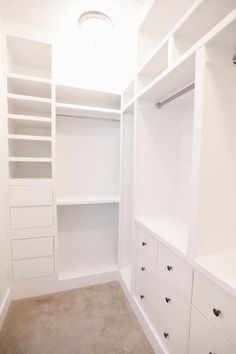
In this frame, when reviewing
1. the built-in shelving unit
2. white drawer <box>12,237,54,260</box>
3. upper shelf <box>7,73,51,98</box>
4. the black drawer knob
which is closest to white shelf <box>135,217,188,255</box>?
the black drawer knob

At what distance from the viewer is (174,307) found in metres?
1.12

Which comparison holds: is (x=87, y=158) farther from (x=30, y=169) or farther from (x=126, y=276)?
(x=126, y=276)

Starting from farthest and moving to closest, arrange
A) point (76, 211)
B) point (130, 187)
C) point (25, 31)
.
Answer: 1. point (76, 211)
2. point (130, 187)
3. point (25, 31)

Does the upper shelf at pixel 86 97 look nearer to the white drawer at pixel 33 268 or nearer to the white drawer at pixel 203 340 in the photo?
the white drawer at pixel 33 268

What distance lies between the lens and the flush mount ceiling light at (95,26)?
1614 mm

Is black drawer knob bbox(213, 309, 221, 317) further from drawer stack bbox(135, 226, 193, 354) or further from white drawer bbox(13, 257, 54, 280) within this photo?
white drawer bbox(13, 257, 54, 280)

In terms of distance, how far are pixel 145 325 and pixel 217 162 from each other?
1.39 m

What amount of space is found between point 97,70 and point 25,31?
2.58 ft

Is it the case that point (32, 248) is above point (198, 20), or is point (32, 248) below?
below

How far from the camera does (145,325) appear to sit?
1.45 metres

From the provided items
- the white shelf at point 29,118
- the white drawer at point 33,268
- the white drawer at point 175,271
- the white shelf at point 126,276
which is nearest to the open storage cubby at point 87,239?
the white shelf at point 126,276

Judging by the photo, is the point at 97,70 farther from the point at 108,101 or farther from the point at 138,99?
the point at 138,99

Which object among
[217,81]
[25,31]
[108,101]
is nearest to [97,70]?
[108,101]

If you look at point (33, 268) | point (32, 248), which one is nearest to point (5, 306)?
point (33, 268)
